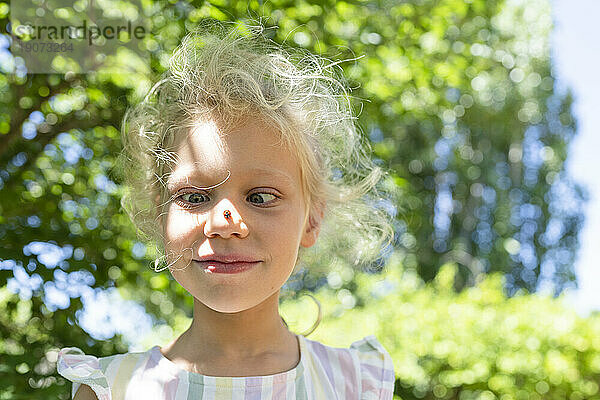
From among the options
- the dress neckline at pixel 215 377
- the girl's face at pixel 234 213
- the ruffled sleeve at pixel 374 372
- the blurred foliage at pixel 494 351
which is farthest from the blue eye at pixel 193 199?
the blurred foliage at pixel 494 351

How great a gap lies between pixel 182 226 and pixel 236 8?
3.15 feet

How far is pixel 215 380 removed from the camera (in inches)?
50.4

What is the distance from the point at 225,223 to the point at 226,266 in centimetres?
8

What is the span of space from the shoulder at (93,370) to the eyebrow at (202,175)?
362 mm

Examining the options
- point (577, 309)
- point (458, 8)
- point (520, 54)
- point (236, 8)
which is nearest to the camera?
point (236, 8)

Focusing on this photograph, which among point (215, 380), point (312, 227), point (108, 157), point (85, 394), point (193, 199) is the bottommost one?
point (108, 157)

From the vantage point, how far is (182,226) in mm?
1233

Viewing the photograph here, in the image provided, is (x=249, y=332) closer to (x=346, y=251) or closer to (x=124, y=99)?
(x=346, y=251)

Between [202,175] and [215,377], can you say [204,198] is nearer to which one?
[202,175]

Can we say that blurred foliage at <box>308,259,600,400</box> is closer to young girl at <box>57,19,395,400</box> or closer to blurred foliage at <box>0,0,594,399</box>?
blurred foliage at <box>0,0,594,399</box>

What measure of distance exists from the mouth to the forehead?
145mm

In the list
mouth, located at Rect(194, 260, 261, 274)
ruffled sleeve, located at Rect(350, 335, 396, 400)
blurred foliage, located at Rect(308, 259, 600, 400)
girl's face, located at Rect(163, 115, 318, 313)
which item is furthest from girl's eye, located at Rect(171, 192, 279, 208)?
blurred foliage, located at Rect(308, 259, 600, 400)

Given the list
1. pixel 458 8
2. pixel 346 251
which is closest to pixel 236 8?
pixel 346 251

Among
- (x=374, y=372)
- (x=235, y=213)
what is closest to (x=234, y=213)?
(x=235, y=213)
